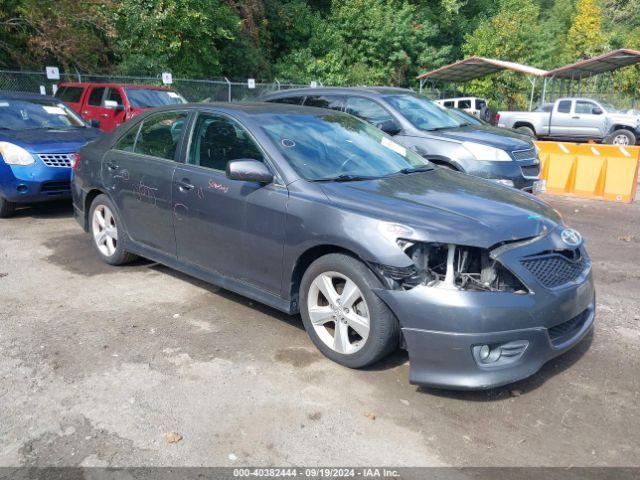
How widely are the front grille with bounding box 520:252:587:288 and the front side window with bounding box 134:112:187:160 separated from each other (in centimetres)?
307

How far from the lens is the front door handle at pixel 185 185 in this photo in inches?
191

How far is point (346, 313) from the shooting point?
12.7ft

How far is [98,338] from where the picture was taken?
14.5ft

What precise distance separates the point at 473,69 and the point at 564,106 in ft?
20.7

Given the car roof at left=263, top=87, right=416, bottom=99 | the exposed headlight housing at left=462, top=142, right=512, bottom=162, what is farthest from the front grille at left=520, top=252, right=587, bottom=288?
the car roof at left=263, top=87, right=416, bottom=99

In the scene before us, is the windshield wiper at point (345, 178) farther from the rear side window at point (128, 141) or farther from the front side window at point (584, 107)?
the front side window at point (584, 107)

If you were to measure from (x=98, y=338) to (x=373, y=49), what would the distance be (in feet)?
91.8

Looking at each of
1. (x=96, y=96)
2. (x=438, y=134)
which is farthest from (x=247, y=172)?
(x=96, y=96)

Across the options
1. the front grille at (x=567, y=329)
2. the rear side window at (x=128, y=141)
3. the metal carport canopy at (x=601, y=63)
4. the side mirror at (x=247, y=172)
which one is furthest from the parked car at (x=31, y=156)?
the metal carport canopy at (x=601, y=63)

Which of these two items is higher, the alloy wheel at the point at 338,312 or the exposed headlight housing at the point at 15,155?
the exposed headlight housing at the point at 15,155

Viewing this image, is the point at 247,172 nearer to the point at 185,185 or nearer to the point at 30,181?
the point at 185,185

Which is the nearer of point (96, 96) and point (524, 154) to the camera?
point (524, 154)

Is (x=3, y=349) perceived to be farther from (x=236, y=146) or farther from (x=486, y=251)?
(x=486, y=251)

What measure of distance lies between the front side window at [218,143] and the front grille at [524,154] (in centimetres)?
481
